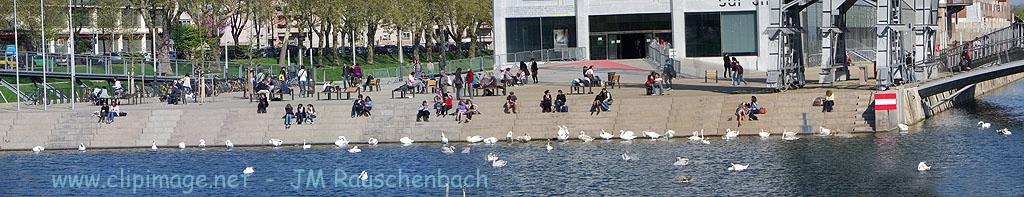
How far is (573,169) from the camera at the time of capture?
56.7 metres

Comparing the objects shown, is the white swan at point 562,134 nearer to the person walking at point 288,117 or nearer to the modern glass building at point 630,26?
the person walking at point 288,117

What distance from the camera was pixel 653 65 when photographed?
327 feet

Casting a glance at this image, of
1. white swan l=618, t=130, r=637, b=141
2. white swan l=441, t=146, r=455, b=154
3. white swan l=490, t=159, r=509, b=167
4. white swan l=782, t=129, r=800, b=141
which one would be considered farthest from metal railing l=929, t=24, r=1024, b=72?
white swan l=490, t=159, r=509, b=167

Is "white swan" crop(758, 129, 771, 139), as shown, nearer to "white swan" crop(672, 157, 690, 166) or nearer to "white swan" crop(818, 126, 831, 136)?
"white swan" crop(818, 126, 831, 136)

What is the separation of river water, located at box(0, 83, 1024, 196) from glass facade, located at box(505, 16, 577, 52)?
1582 inches

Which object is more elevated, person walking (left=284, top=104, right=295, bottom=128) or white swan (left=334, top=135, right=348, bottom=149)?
person walking (left=284, top=104, right=295, bottom=128)

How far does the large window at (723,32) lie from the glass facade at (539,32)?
671 centimetres

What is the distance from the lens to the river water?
5125 centimetres

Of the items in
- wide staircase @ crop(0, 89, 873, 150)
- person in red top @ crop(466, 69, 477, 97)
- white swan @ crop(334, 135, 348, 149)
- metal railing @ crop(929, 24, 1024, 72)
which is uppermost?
metal railing @ crop(929, 24, 1024, 72)

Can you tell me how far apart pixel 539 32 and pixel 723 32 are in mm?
10288

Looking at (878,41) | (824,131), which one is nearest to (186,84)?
(878,41)

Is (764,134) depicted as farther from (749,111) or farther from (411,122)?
(411,122)

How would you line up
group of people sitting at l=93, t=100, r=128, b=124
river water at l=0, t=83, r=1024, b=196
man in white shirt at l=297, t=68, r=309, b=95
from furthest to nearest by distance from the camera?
man in white shirt at l=297, t=68, r=309, b=95 → group of people sitting at l=93, t=100, r=128, b=124 → river water at l=0, t=83, r=1024, b=196

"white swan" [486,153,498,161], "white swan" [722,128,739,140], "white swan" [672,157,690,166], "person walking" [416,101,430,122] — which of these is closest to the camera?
"white swan" [672,157,690,166]
